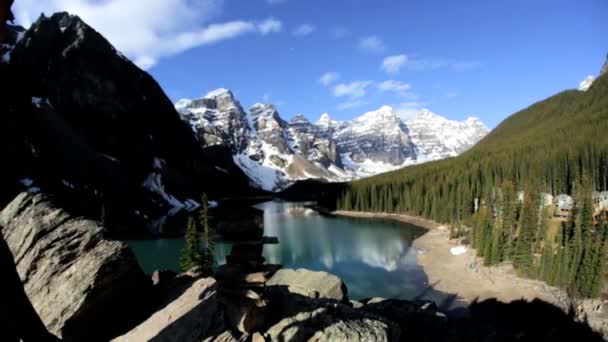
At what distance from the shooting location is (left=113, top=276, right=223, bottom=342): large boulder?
8047 millimetres

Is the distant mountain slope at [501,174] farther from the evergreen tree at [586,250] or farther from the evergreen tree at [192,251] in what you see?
the evergreen tree at [192,251]

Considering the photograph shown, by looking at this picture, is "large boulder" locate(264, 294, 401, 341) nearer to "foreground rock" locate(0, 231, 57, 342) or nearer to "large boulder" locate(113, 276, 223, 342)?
"large boulder" locate(113, 276, 223, 342)

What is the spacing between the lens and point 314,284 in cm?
2106

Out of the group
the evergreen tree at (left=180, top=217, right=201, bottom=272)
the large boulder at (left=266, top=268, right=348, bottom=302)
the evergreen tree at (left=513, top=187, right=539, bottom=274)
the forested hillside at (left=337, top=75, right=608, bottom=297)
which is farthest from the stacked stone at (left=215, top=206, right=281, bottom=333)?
the evergreen tree at (left=513, top=187, right=539, bottom=274)

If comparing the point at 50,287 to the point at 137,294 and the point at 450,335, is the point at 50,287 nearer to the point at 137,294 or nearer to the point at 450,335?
the point at 137,294

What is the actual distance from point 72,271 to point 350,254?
5617 centimetres

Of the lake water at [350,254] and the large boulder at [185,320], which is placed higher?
the large boulder at [185,320]

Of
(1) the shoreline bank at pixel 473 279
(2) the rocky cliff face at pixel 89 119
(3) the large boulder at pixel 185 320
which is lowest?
(1) the shoreline bank at pixel 473 279

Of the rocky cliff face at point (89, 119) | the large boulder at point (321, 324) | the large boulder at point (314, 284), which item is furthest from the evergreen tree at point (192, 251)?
the rocky cliff face at point (89, 119)

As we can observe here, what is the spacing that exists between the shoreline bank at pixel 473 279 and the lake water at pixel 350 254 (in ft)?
6.61

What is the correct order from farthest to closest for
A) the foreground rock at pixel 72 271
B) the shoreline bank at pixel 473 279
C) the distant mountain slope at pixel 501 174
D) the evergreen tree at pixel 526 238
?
the distant mountain slope at pixel 501 174
the evergreen tree at pixel 526 238
the shoreline bank at pixel 473 279
the foreground rock at pixel 72 271

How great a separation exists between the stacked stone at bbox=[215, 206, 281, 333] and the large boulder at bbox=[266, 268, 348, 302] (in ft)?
Result: 34.4

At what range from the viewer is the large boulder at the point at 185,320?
8.05 m

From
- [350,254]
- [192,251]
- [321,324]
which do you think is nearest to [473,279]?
[350,254]
